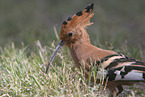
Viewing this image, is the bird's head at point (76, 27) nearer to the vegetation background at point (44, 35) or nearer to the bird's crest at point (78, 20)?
the bird's crest at point (78, 20)

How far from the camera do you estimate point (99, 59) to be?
2.59 metres

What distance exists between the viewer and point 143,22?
19.6 ft

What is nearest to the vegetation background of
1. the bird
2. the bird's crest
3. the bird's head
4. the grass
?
the grass

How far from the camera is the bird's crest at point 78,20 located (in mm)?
2703

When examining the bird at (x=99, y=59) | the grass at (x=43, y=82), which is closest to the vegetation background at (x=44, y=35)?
the grass at (x=43, y=82)

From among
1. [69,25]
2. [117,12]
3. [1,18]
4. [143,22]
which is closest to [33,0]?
[1,18]

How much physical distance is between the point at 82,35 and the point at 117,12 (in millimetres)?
4366

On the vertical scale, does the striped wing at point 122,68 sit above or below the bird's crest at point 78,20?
below

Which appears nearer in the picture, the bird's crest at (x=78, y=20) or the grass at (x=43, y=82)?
the grass at (x=43, y=82)

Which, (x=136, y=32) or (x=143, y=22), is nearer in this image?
(x=136, y=32)

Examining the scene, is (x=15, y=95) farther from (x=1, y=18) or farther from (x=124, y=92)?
(x=1, y=18)

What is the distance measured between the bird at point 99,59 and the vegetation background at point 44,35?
0.78 feet

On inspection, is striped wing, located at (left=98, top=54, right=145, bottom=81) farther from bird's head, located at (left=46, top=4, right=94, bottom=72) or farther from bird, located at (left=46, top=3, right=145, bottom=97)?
bird's head, located at (left=46, top=4, right=94, bottom=72)

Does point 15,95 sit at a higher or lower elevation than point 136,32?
lower
